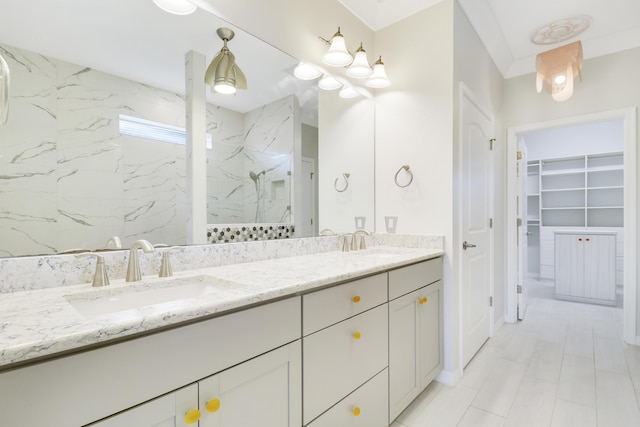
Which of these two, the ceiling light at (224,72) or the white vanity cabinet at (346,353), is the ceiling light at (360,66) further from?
the white vanity cabinet at (346,353)

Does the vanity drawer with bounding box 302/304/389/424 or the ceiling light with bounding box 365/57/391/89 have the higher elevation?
the ceiling light with bounding box 365/57/391/89

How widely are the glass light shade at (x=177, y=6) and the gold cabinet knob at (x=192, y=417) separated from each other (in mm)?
1452

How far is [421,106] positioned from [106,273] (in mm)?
2079

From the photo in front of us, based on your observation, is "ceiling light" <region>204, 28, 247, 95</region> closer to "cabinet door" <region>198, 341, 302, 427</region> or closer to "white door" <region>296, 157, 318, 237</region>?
"white door" <region>296, 157, 318, 237</region>

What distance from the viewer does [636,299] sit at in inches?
102

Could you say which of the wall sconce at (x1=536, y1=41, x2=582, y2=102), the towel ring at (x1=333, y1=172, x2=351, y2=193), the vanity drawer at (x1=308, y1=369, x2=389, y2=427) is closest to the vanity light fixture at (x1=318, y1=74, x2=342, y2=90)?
the towel ring at (x1=333, y1=172, x2=351, y2=193)

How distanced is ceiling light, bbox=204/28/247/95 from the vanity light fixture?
652mm

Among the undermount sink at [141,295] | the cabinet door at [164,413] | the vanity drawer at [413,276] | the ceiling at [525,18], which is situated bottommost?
the cabinet door at [164,413]

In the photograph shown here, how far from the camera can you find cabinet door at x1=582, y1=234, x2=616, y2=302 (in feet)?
12.1

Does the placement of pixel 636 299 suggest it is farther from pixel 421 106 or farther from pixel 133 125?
pixel 133 125

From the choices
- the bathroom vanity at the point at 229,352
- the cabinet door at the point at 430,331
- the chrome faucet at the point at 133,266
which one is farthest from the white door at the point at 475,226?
the chrome faucet at the point at 133,266

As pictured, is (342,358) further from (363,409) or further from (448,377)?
(448,377)

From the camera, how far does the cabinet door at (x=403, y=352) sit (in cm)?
152

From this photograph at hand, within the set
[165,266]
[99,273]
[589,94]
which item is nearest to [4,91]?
[99,273]
